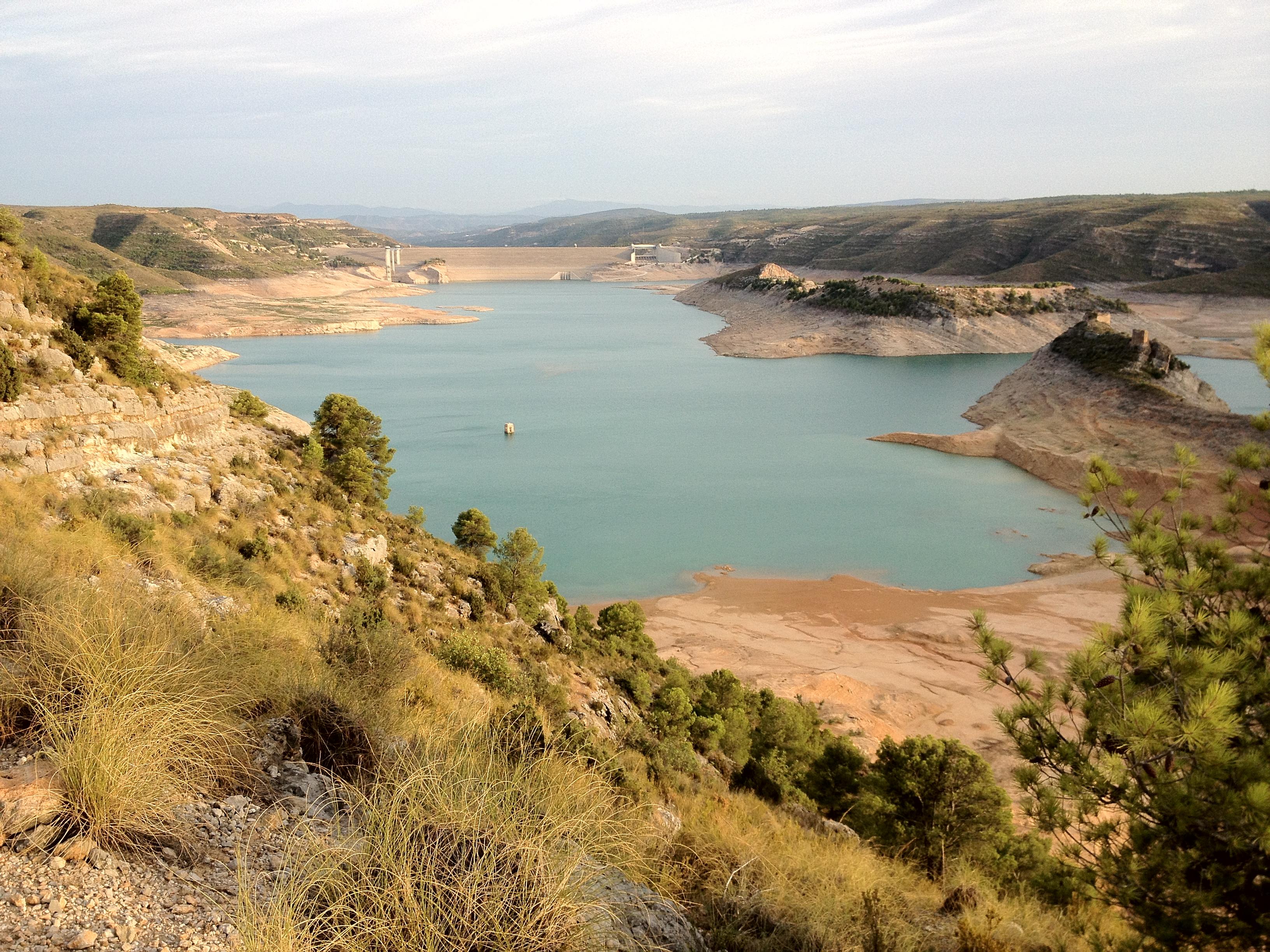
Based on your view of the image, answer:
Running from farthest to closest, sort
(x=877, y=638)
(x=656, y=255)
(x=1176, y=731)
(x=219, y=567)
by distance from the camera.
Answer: (x=656, y=255) < (x=877, y=638) < (x=219, y=567) < (x=1176, y=731)

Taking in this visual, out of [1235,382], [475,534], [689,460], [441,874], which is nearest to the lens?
[441,874]

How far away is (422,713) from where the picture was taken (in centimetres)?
553

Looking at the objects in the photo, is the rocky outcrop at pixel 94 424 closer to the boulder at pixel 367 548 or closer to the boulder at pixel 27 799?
the boulder at pixel 367 548

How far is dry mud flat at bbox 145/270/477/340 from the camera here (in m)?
63.5

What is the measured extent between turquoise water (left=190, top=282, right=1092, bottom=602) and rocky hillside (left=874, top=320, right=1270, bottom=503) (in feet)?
4.33

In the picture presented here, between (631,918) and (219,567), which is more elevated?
(631,918)

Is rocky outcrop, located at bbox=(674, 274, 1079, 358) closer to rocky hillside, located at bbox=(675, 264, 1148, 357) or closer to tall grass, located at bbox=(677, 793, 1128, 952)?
rocky hillside, located at bbox=(675, 264, 1148, 357)

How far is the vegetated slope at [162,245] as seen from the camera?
225ft

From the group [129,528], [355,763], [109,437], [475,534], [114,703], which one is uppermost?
[109,437]

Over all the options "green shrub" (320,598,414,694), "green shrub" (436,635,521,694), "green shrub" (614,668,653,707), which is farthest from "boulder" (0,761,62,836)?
"green shrub" (614,668,653,707)

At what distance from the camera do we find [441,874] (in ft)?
8.73

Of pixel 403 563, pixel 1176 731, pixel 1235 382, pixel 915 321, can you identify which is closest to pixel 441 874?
pixel 1176 731

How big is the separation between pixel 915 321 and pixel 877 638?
4574 cm

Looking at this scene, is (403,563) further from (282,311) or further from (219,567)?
(282,311)
